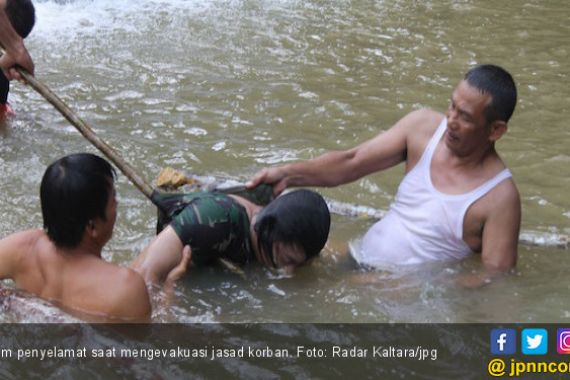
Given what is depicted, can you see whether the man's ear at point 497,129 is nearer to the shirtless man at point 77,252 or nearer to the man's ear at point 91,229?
the shirtless man at point 77,252

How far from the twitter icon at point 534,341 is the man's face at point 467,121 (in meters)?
0.86

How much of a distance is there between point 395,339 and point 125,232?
5.54 ft

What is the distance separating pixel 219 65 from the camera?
739 cm

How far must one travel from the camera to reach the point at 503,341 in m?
3.58

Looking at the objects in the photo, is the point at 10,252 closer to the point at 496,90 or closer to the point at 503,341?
the point at 503,341

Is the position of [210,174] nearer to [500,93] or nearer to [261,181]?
[261,181]

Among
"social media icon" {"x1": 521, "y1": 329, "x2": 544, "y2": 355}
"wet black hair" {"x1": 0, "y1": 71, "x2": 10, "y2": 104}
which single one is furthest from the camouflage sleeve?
"wet black hair" {"x1": 0, "y1": 71, "x2": 10, "y2": 104}

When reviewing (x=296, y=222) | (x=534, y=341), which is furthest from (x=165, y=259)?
(x=534, y=341)

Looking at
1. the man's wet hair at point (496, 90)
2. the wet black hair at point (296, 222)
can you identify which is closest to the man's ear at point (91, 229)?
the wet black hair at point (296, 222)

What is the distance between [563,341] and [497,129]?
976 mm

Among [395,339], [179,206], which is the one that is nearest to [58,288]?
[179,206]

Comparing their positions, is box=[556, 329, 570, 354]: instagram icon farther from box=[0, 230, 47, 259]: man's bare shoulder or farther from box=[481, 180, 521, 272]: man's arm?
box=[0, 230, 47, 259]: man's bare shoulder

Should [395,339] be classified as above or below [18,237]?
below

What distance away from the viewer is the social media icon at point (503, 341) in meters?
3.52
